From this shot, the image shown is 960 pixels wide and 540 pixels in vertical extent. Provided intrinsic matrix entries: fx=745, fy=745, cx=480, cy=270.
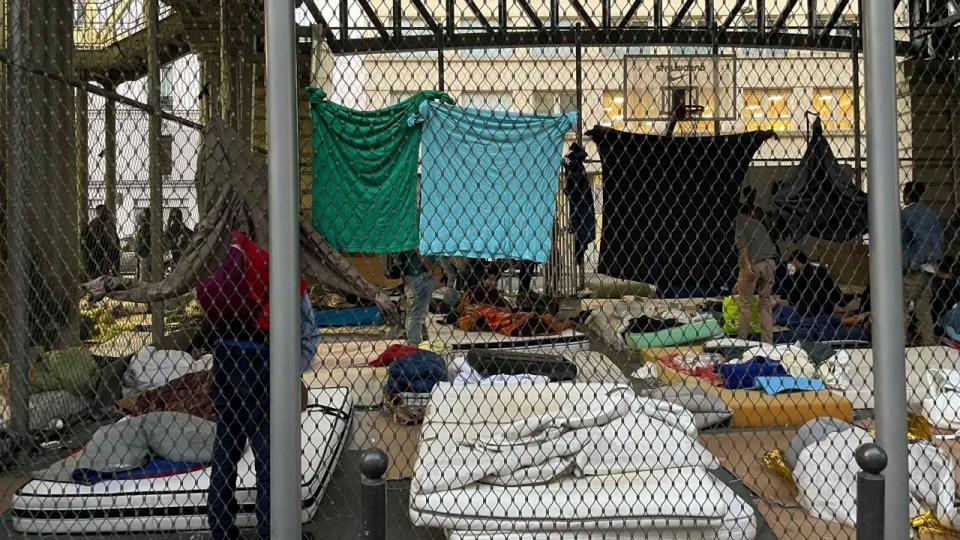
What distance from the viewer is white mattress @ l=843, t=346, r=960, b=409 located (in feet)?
16.3

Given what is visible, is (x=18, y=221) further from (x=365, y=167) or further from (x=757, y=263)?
(x=757, y=263)

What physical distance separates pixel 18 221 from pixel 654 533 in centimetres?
375

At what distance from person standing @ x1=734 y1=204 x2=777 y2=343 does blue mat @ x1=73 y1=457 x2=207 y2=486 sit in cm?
544

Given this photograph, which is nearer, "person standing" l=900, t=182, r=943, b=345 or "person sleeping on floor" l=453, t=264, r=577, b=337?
"person standing" l=900, t=182, r=943, b=345

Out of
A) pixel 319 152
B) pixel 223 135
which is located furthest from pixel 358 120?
pixel 223 135

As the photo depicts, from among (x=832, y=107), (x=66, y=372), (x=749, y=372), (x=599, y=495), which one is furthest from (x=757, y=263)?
(x=66, y=372)

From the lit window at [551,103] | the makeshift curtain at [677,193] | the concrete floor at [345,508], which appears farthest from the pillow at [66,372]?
the makeshift curtain at [677,193]

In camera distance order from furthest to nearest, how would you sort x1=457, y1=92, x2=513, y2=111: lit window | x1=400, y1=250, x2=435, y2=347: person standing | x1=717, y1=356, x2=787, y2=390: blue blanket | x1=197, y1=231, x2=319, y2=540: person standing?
x1=400, y1=250, x2=435, y2=347: person standing → x1=717, y1=356, x2=787, y2=390: blue blanket → x1=457, y1=92, x2=513, y2=111: lit window → x1=197, y1=231, x2=319, y2=540: person standing

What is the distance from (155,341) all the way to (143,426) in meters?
2.84

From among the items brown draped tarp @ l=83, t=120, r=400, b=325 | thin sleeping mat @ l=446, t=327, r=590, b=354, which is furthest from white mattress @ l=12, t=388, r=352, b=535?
thin sleeping mat @ l=446, t=327, r=590, b=354

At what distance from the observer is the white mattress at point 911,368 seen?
16.3 ft

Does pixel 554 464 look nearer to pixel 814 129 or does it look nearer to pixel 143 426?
pixel 143 426

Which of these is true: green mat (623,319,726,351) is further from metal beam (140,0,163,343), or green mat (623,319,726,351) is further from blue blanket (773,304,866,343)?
metal beam (140,0,163,343)

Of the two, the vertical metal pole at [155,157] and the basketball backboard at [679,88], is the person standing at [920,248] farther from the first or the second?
the vertical metal pole at [155,157]
